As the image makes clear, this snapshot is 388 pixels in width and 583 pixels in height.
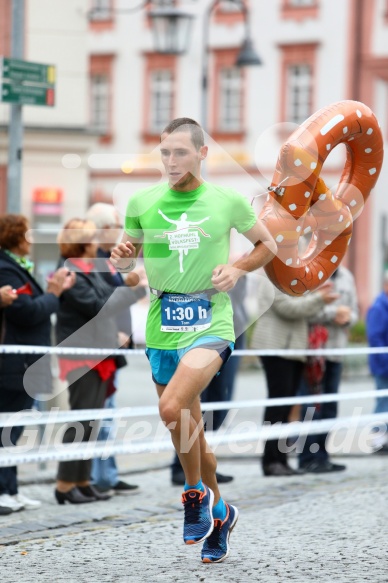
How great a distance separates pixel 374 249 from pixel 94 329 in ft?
90.7

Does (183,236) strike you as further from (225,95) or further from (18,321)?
(225,95)

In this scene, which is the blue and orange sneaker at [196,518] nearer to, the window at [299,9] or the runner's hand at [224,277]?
the runner's hand at [224,277]

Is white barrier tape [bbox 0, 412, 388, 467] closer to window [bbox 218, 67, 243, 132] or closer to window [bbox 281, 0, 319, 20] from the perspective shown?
window [bbox 281, 0, 319, 20]

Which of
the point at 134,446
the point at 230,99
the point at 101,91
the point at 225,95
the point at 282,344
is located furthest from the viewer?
the point at 101,91

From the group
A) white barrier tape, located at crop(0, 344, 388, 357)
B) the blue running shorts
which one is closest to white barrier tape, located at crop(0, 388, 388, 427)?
white barrier tape, located at crop(0, 344, 388, 357)

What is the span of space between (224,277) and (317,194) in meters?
1.33

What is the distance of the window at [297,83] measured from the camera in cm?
3706

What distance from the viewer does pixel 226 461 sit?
37.5 ft

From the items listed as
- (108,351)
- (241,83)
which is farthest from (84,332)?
(241,83)

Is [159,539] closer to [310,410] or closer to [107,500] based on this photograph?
[107,500]

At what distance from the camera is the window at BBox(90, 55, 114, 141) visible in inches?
1553

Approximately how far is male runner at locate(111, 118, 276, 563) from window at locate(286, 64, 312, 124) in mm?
31378

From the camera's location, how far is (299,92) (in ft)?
123

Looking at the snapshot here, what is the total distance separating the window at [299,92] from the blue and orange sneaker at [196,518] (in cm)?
3165
